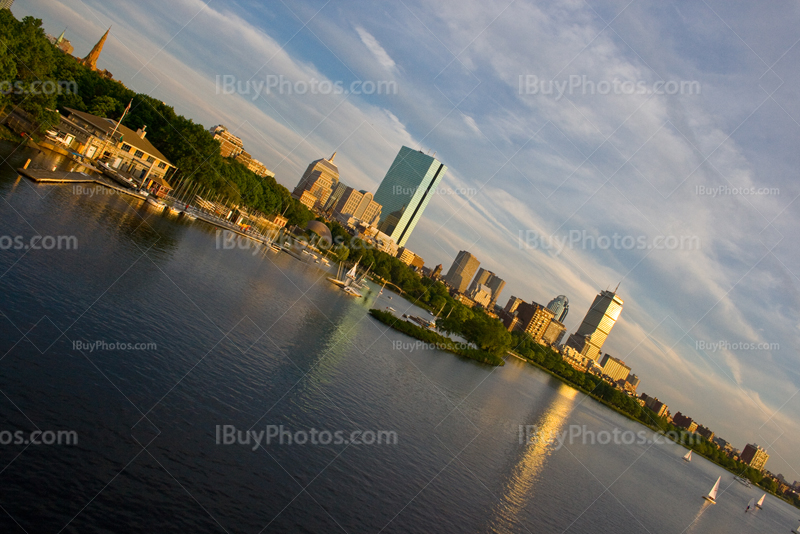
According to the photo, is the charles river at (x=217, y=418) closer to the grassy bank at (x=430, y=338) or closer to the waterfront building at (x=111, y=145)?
the waterfront building at (x=111, y=145)

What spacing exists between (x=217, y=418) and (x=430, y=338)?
55.9 metres

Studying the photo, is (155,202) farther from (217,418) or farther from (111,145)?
(217,418)

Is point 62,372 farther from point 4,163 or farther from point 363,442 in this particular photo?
point 4,163

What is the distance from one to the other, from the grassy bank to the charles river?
20.3 metres

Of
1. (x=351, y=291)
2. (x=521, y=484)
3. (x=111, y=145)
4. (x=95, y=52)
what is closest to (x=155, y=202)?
(x=111, y=145)

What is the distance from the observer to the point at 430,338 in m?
72.3

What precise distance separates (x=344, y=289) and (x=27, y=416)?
217 feet

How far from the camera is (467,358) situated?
7725cm

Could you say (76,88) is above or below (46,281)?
above

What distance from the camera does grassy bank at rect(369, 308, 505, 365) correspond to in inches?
2650

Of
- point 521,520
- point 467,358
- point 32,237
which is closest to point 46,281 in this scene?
point 32,237

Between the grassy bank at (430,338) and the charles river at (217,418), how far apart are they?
20.3 meters

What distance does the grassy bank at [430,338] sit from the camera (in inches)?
2650

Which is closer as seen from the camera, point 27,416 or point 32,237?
point 27,416
